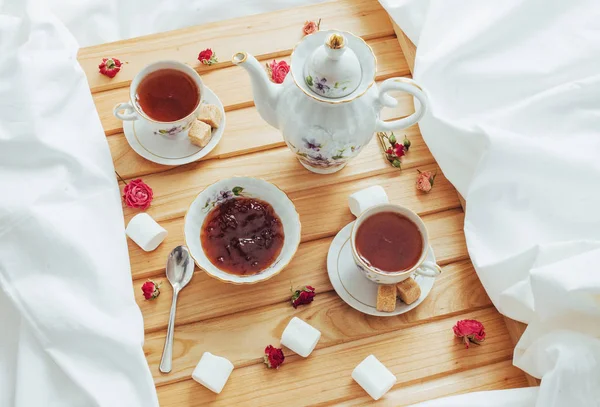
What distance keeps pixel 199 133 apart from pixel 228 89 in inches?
6.6

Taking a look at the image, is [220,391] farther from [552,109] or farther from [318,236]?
[552,109]

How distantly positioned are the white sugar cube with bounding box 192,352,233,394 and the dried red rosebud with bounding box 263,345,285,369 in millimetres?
72

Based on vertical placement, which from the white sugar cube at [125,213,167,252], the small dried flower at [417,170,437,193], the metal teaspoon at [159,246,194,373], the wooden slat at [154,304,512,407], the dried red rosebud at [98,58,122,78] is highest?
the dried red rosebud at [98,58,122,78]

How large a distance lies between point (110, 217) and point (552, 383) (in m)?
0.91

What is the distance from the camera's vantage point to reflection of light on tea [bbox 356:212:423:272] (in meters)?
1.28

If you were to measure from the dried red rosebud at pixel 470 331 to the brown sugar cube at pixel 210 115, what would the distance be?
2.21 feet

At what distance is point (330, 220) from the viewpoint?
1427 mm

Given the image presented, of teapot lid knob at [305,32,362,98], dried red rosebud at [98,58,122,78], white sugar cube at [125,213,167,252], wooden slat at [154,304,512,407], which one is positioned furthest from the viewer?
dried red rosebud at [98,58,122,78]

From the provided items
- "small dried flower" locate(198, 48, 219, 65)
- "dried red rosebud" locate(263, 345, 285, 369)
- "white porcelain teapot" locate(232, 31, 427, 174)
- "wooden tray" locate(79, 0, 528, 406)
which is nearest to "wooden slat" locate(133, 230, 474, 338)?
"wooden tray" locate(79, 0, 528, 406)

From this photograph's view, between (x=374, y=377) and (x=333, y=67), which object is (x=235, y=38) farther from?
(x=374, y=377)

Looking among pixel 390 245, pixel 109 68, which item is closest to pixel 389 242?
pixel 390 245

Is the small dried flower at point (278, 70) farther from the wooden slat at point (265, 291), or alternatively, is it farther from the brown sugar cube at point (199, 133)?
the wooden slat at point (265, 291)

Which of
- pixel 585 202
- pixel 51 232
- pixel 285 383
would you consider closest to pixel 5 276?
pixel 51 232

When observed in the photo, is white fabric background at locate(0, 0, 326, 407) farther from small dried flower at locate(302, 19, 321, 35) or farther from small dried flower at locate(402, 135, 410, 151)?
small dried flower at locate(402, 135, 410, 151)
